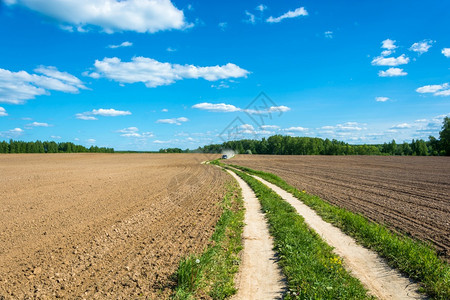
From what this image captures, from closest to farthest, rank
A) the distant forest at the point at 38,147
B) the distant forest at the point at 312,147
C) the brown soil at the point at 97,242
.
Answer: the brown soil at the point at 97,242, the distant forest at the point at 38,147, the distant forest at the point at 312,147

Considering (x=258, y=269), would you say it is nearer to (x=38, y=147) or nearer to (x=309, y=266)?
(x=309, y=266)

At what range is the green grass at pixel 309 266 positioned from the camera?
551 centimetres

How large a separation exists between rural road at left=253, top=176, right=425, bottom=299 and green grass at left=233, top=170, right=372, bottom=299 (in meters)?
0.30

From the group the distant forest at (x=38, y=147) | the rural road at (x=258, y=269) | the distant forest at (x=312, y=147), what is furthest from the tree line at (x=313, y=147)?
the rural road at (x=258, y=269)

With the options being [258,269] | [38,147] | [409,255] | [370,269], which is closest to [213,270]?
[258,269]

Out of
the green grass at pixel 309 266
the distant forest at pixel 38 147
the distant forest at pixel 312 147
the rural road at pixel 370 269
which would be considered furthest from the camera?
the distant forest at pixel 312 147

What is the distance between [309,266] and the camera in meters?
6.62

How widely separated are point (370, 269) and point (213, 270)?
4007 mm

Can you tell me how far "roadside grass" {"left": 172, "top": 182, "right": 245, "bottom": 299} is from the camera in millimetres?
5766

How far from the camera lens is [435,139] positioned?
98.6m

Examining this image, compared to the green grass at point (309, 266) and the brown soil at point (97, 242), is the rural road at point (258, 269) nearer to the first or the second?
the green grass at point (309, 266)

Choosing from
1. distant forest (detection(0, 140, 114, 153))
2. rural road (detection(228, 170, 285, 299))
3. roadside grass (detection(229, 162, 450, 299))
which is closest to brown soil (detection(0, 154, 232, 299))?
rural road (detection(228, 170, 285, 299))

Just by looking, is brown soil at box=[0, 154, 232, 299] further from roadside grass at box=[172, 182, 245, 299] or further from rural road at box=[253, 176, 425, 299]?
rural road at box=[253, 176, 425, 299]

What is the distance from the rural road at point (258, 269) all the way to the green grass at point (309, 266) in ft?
0.79
